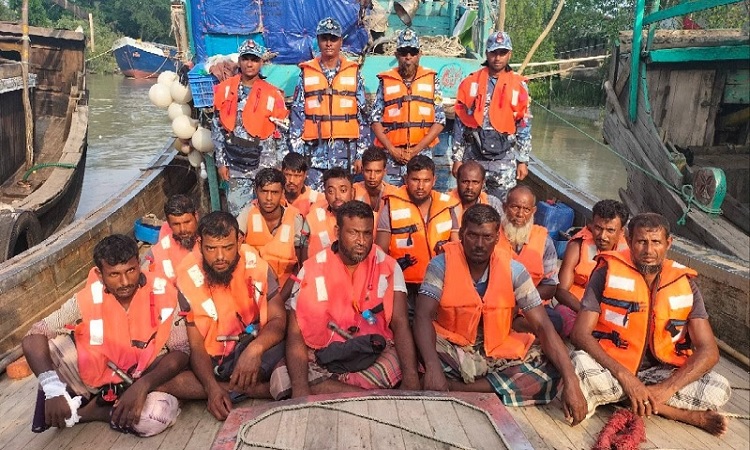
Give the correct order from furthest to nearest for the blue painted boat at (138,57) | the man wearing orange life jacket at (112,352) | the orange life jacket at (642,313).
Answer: the blue painted boat at (138,57)
the orange life jacket at (642,313)
the man wearing orange life jacket at (112,352)

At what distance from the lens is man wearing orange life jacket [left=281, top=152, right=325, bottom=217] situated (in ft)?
13.4

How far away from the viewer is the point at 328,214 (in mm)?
3873

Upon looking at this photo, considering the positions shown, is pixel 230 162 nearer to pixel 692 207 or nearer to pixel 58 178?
pixel 58 178

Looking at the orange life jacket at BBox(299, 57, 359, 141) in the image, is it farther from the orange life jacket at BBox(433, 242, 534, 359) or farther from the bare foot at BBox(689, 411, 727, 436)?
the bare foot at BBox(689, 411, 727, 436)

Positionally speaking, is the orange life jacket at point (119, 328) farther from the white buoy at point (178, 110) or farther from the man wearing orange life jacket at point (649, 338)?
the white buoy at point (178, 110)

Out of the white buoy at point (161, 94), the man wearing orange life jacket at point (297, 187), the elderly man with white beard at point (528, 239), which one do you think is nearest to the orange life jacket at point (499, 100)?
the elderly man with white beard at point (528, 239)

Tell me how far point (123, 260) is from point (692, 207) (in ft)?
14.5

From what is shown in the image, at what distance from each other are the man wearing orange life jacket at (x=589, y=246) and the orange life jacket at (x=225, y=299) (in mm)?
1841

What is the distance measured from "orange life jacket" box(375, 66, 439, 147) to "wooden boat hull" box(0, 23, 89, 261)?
3.92 meters

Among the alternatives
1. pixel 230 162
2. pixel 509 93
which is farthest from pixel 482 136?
pixel 230 162

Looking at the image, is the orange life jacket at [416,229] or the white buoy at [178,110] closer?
the orange life jacket at [416,229]

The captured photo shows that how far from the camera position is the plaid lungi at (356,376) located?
9.00ft

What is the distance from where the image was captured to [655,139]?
5.53 meters

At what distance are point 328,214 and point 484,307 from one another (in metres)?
1.40
